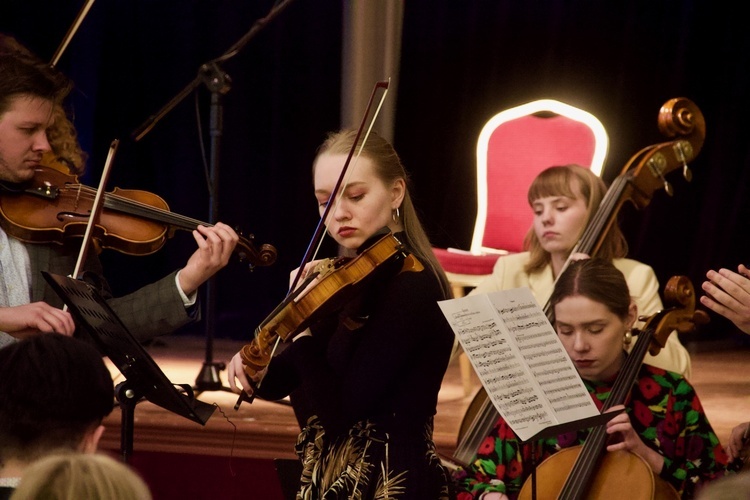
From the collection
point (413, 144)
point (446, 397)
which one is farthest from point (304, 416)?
point (413, 144)

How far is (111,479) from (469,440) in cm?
146

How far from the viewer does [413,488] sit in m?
1.92

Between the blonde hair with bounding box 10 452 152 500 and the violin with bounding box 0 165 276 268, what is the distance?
4.57ft

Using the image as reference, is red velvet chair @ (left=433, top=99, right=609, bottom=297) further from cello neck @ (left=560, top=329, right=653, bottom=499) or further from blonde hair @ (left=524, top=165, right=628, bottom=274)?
cello neck @ (left=560, top=329, right=653, bottom=499)

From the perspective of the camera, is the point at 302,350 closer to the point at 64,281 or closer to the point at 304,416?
the point at 304,416

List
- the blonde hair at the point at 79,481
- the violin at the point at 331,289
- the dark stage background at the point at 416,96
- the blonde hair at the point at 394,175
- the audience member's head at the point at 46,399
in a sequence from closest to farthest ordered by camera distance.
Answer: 1. the blonde hair at the point at 79,481
2. the audience member's head at the point at 46,399
3. the violin at the point at 331,289
4. the blonde hair at the point at 394,175
5. the dark stage background at the point at 416,96

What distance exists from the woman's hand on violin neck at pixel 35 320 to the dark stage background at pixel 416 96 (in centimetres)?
293

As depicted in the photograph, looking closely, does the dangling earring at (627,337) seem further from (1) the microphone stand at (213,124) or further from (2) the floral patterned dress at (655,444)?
(1) the microphone stand at (213,124)

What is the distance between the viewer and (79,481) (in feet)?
3.50

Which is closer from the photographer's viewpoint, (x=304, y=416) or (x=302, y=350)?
(x=302, y=350)

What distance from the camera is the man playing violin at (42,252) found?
93.0 inches

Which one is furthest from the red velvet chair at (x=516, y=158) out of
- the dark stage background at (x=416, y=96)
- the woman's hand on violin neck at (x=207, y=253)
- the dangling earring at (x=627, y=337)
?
the woman's hand on violin neck at (x=207, y=253)

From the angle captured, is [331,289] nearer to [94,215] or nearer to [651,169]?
[94,215]

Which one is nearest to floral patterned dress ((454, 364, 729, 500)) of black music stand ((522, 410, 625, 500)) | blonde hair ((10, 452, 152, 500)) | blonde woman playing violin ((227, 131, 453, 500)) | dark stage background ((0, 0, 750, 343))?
blonde woman playing violin ((227, 131, 453, 500))
